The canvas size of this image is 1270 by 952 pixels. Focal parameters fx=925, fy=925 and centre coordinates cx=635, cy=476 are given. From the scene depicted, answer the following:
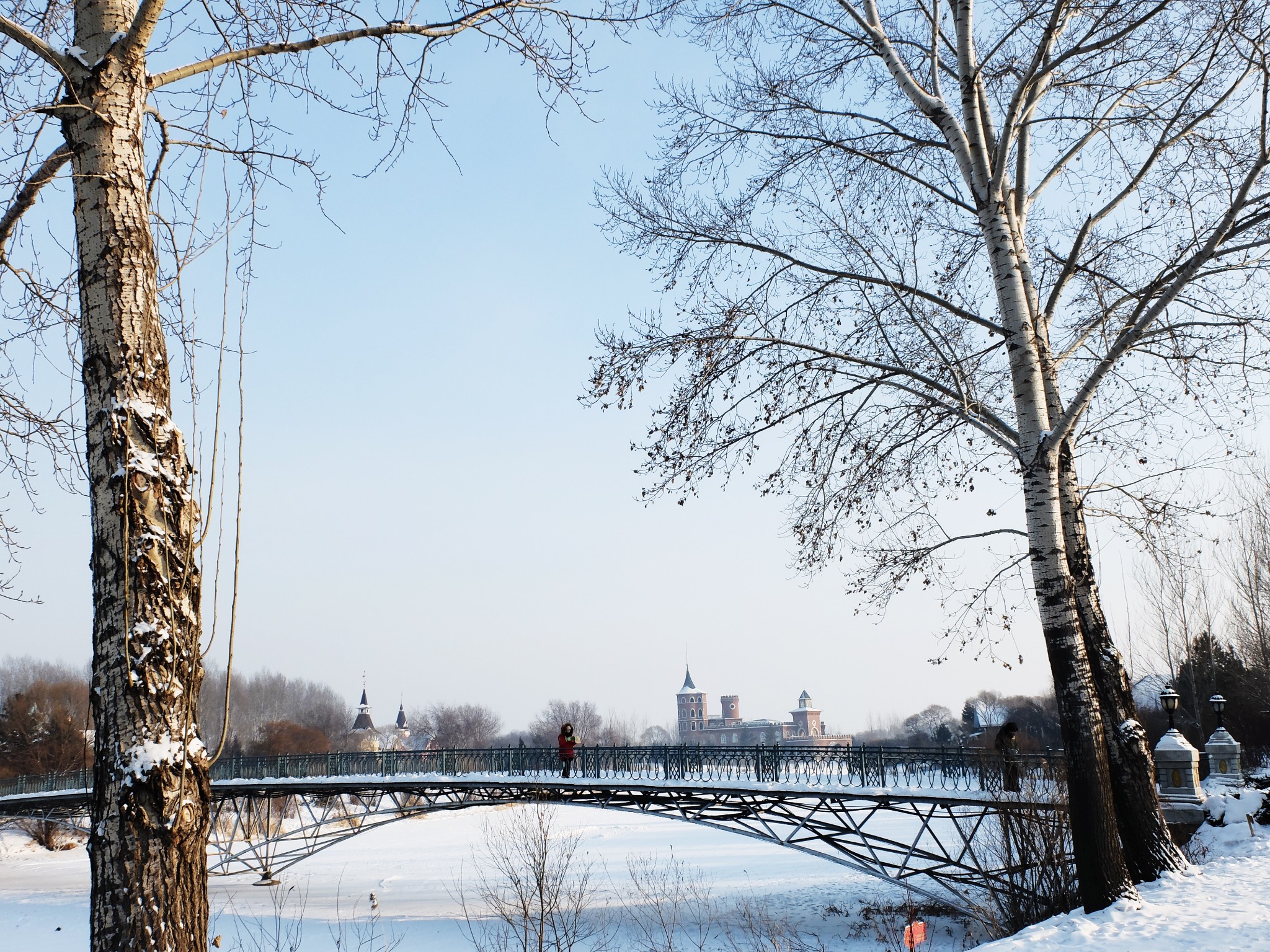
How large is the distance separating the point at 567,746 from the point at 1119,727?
1581 centimetres

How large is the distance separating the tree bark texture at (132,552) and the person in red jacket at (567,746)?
1936 cm

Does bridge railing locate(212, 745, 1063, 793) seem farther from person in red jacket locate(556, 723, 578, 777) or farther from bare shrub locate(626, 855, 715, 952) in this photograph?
bare shrub locate(626, 855, 715, 952)

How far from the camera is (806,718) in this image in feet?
400

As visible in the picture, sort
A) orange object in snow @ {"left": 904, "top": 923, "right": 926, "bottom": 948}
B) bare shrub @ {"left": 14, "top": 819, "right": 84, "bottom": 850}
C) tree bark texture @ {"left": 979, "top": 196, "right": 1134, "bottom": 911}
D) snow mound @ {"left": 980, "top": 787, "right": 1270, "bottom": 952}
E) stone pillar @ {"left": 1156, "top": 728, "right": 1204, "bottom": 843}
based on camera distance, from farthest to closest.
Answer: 1. bare shrub @ {"left": 14, "top": 819, "right": 84, "bottom": 850}
2. stone pillar @ {"left": 1156, "top": 728, "right": 1204, "bottom": 843}
3. tree bark texture @ {"left": 979, "top": 196, "right": 1134, "bottom": 911}
4. orange object in snow @ {"left": 904, "top": 923, "right": 926, "bottom": 948}
5. snow mound @ {"left": 980, "top": 787, "right": 1270, "bottom": 952}

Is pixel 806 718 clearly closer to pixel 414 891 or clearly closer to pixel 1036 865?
pixel 414 891

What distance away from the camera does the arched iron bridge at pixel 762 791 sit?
10.9m

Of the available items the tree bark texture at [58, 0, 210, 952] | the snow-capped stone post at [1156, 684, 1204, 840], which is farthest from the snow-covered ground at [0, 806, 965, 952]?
the tree bark texture at [58, 0, 210, 952]

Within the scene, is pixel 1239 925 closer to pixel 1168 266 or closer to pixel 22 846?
pixel 1168 266

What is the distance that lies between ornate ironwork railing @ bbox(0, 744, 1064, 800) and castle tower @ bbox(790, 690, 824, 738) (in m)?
96.7

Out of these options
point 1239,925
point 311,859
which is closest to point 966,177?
point 1239,925

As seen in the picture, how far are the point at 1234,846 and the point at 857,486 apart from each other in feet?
19.7

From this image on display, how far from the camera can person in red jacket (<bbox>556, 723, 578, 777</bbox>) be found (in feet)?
71.4

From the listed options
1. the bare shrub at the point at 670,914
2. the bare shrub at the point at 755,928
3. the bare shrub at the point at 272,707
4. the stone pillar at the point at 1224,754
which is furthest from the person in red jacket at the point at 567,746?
the bare shrub at the point at 272,707

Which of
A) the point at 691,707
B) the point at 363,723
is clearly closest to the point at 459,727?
the point at 363,723
